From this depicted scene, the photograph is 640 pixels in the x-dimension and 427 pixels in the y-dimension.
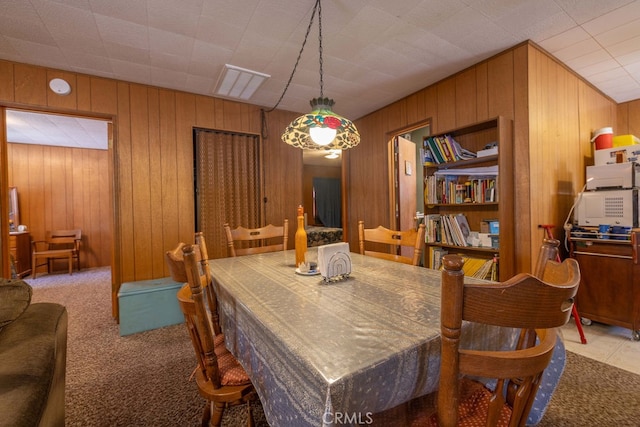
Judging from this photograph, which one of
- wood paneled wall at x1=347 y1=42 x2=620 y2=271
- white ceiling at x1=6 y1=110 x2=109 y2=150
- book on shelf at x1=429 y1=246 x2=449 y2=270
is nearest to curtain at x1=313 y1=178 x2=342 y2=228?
wood paneled wall at x1=347 y1=42 x2=620 y2=271

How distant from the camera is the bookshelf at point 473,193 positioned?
2.30 meters

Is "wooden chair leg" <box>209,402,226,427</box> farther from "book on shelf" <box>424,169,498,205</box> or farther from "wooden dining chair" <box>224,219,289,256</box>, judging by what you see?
"book on shelf" <box>424,169,498,205</box>

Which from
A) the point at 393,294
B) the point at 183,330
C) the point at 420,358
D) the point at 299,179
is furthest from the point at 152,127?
the point at 420,358

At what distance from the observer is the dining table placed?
2.05 feet

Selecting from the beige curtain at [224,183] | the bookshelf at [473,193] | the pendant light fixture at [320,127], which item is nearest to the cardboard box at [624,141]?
the bookshelf at [473,193]

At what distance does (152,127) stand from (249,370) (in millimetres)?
2957

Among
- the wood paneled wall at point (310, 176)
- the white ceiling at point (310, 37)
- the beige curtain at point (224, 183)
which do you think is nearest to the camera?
the white ceiling at point (310, 37)

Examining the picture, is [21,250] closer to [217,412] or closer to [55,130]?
[55,130]

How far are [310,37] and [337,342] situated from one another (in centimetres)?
227

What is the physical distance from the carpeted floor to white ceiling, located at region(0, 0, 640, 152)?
95.4 inches

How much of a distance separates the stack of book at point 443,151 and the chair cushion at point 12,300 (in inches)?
116

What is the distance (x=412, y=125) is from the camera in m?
3.28

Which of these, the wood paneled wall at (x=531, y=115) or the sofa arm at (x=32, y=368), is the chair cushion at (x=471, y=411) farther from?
the wood paneled wall at (x=531, y=115)

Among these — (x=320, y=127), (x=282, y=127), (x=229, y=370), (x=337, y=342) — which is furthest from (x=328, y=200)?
(x=337, y=342)
